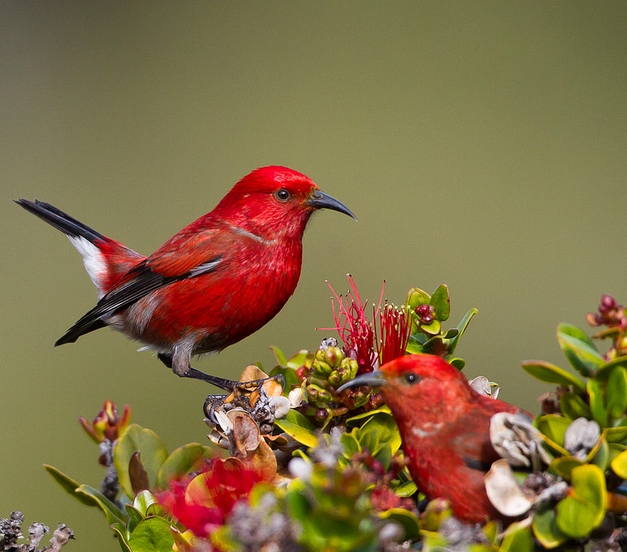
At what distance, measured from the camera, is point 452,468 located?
1.14 meters

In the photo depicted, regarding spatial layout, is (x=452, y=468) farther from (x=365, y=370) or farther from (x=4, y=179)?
(x=4, y=179)

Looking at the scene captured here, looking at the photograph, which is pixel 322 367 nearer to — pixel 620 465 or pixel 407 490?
pixel 407 490

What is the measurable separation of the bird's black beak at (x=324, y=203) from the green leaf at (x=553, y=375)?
1.08 m

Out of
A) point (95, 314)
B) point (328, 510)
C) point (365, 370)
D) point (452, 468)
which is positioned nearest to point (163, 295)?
point (95, 314)

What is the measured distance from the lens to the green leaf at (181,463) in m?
1.58

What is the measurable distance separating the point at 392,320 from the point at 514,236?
3.97 metres

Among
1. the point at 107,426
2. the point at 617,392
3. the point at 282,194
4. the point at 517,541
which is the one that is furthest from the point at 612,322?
the point at 282,194

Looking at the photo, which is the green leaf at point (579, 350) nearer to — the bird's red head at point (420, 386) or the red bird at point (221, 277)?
the bird's red head at point (420, 386)

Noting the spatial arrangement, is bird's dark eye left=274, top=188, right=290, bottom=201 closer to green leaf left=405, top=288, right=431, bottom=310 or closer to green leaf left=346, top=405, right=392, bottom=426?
green leaf left=405, top=288, right=431, bottom=310

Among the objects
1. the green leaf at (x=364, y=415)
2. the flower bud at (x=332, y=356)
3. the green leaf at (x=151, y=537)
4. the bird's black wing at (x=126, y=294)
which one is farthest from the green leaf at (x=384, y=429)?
the bird's black wing at (x=126, y=294)

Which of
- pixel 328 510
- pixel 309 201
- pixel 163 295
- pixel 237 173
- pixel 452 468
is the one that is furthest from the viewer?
pixel 237 173

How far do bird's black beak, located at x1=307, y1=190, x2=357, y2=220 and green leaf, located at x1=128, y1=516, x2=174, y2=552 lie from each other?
100 cm

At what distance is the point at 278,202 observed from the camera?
7.06ft

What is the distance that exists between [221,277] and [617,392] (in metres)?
1.32
